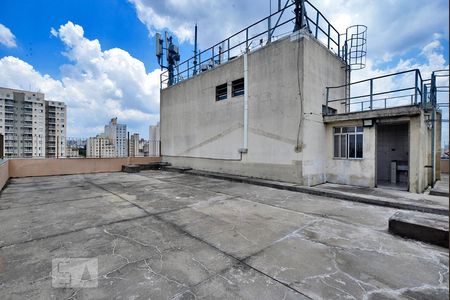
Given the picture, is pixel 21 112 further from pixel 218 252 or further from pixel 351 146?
pixel 351 146

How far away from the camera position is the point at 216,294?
7.20ft

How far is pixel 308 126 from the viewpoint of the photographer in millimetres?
8398

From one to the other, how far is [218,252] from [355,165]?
752 cm

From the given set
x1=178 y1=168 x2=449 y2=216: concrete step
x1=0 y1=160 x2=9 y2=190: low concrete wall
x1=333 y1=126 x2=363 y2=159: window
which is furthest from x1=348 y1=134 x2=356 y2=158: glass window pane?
x1=0 y1=160 x2=9 y2=190: low concrete wall

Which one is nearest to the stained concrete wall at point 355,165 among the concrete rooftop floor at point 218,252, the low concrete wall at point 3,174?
the concrete rooftop floor at point 218,252

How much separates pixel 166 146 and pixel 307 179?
36.4ft

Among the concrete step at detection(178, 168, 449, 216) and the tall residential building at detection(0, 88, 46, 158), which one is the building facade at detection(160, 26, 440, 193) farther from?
the tall residential building at detection(0, 88, 46, 158)

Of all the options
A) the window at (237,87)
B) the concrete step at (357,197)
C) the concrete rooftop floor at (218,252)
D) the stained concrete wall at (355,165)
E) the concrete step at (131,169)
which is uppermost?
the window at (237,87)

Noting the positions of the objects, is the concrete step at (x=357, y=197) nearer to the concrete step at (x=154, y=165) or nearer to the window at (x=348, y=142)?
the window at (x=348, y=142)

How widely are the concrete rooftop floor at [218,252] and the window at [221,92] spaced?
7640mm

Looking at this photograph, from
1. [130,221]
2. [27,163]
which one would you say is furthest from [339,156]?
[27,163]

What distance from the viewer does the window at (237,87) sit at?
10867 millimetres

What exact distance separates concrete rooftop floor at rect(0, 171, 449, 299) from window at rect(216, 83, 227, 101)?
25.1ft

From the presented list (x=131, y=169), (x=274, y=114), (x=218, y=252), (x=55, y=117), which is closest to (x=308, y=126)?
(x=274, y=114)
